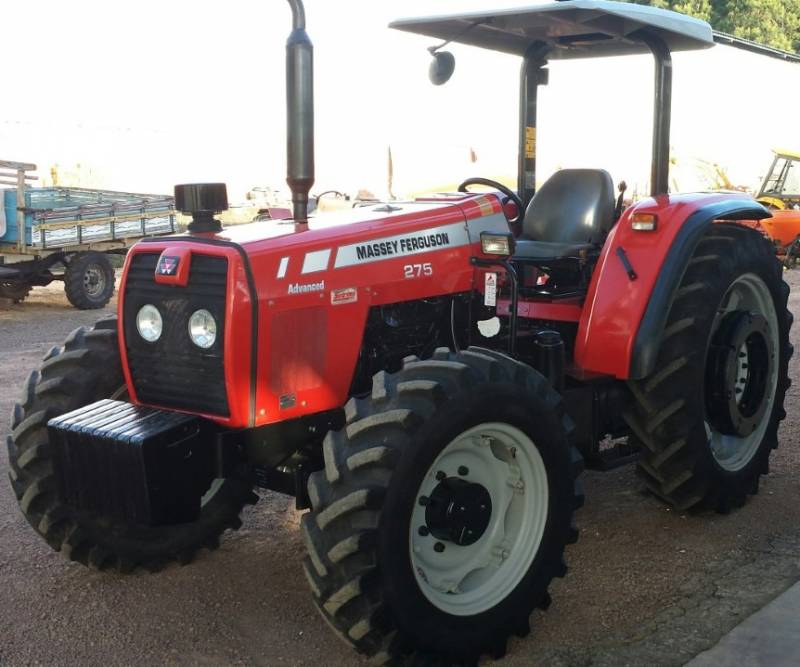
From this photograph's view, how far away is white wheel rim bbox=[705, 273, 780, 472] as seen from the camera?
4777mm

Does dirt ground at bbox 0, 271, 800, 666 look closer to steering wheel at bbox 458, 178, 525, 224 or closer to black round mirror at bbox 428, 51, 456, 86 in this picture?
steering wheel at bbox 458, 178, 525, 224

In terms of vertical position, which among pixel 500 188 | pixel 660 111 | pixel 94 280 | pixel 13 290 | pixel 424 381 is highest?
pixel 660 111

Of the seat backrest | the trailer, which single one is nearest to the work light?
the seat backrest

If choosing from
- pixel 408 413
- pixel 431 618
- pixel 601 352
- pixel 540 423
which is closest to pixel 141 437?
pixel 408 413

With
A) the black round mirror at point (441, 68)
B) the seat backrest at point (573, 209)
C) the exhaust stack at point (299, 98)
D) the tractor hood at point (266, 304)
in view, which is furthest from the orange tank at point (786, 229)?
the exhaust stack at point (299, 98)

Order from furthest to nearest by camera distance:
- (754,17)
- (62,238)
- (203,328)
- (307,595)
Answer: (754,17), (62,238), (307,595), (203,328)

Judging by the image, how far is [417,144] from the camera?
3150cm

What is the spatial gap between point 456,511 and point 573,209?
6.34ft

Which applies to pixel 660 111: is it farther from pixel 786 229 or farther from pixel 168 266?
pixel 786 229

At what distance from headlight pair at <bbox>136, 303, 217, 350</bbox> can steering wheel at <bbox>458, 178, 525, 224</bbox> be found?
175 cm

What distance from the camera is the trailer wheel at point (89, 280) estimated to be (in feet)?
41.0

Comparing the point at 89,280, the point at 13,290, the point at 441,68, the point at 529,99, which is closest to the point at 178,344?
the point at 441,68

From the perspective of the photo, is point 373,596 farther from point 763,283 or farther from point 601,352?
point 763,283

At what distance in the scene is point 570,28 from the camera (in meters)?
4.66
